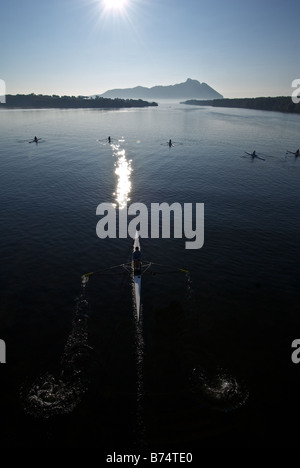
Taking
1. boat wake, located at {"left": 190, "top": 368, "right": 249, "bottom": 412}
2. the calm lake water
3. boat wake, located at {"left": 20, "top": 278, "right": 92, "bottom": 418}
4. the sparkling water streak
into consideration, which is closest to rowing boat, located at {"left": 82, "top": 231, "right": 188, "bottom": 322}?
the calm lake water

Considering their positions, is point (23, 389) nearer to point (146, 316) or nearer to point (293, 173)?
point (146, 316)

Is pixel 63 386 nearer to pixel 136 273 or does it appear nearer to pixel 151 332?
pixel 151 332

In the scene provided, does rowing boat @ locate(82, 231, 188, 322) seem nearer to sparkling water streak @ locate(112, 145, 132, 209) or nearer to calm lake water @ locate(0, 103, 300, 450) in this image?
calm lake water @ locate(0, 103, 300, 450)

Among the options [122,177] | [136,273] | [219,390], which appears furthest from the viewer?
[122,177]

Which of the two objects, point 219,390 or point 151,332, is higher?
point 151,332

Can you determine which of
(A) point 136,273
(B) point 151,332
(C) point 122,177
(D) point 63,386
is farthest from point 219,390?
(C) point 122,177

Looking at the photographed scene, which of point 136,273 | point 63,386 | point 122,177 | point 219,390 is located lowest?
point 219,390

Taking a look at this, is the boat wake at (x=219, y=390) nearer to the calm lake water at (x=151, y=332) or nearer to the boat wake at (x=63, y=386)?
the calm lake water at (x=151, y=332)
